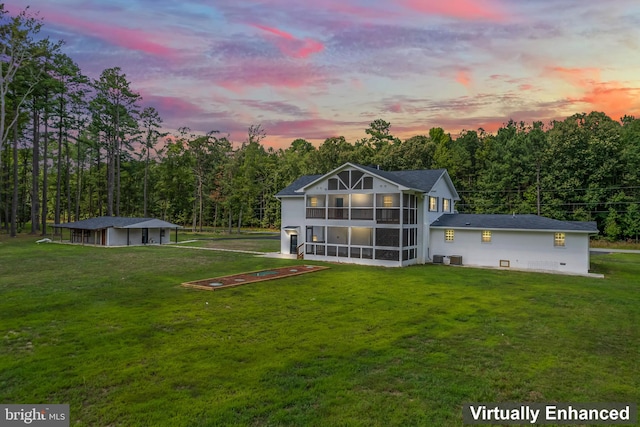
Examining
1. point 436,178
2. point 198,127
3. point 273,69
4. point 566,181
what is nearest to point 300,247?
point 436,178

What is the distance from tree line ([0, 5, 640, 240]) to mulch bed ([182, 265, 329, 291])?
25.2m

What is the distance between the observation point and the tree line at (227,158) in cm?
4234

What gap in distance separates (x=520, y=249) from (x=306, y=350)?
68.9ft

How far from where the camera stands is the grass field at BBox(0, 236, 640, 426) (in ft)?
20.1

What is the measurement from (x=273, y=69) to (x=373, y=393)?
90.3ft

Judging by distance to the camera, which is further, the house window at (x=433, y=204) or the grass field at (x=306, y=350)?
the house window at (x=433, y=204)

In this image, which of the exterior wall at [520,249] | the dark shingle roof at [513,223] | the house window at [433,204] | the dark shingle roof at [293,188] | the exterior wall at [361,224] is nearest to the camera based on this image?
the dark shingle roof at [513,223]

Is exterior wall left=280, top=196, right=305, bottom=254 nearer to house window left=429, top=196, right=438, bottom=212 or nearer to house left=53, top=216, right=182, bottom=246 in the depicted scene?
house window left=429, top=196, right=438, bottom=212

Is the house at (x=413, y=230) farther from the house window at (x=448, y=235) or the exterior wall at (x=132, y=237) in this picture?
the exterior wall at (x=132, y=237)

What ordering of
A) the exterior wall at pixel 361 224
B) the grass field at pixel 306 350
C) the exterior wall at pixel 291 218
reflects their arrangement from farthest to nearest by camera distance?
1. the exterior wall at pixel 291 218
2. the exterior wall at pixel 361 224
3. the grass field at pixel 306 350

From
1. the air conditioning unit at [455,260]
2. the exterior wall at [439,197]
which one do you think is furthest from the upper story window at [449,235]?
the exterior wall at [439,197]

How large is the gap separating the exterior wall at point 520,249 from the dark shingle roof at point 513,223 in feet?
1.49

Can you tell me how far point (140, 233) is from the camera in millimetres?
40125

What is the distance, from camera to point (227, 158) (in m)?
73.2
